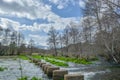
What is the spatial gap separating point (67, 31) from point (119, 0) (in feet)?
295

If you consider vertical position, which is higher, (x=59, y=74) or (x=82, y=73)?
(x=59, y=74)

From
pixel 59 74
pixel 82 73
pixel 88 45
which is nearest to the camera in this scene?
pixel 59 74

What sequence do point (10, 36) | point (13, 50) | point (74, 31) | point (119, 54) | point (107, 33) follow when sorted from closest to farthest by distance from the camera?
point (107, 33), point (119, 54), point (74, 31), point (13, 50), point (10, 36)

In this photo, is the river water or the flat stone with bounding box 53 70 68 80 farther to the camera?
the river water

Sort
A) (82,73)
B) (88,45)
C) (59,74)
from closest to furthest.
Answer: (59,74)
(82,73)
(88,45)

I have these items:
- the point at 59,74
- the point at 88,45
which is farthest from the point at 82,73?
the point at 88,45

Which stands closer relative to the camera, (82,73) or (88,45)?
(82,73)

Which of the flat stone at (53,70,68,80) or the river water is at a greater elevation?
the flat stone at (53,70,68,80)

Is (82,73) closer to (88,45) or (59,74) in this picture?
(59,74)

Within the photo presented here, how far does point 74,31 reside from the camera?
333 ft

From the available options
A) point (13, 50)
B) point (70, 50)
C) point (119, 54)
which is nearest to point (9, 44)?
point (13, 50)

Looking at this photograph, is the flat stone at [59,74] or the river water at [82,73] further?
the river water at [82,73]

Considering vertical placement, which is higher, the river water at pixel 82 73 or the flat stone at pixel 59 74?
the flat stone at pixel 59 74

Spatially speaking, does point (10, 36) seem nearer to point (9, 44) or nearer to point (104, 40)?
point (9, 44)
